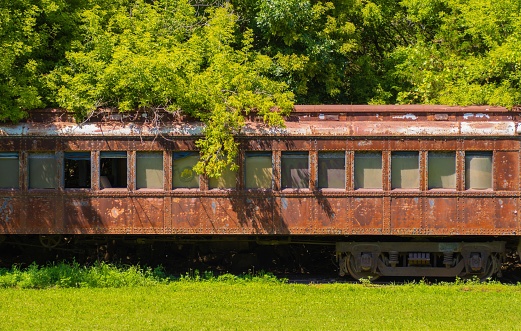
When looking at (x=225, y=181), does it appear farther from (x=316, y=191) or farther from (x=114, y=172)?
(x=114, y=172)

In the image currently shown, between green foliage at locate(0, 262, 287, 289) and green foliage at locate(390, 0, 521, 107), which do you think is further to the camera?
green foliage at locate(390, 0, 521, 107)

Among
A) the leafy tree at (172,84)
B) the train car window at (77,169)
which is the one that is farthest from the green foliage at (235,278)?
the train car window at (77,169)

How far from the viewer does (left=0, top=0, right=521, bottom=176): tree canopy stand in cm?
1730

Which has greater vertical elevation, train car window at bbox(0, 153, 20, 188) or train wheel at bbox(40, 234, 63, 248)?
train car window at bbox(0, 153, 20, 188)

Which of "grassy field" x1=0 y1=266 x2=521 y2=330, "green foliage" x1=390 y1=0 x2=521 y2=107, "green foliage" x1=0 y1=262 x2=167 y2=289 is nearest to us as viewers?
"grassy field" x1=0 y1=266 x2=521 y2=330

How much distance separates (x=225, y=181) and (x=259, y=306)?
144 inches

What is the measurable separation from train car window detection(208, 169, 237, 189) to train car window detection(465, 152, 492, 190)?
15.4 ft

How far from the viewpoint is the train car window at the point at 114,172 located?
17641 mm

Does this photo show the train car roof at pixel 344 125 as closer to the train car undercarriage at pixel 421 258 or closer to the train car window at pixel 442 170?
the train car window at pixel 442 170

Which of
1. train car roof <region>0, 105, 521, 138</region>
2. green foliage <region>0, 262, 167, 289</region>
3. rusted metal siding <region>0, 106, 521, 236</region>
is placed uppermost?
train car roof <region>0, 105, 521, 138</region>

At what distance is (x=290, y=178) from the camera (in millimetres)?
17422

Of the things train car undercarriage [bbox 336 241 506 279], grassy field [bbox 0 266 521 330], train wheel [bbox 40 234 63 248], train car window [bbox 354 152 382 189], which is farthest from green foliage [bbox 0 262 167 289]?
train car window [bbox 354 152 382 189]

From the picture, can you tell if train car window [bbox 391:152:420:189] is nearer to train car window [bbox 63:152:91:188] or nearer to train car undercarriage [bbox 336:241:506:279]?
train car undercarriage [bbox 336:241:506:279]

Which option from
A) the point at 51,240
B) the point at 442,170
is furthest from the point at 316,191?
the point at 51,240
